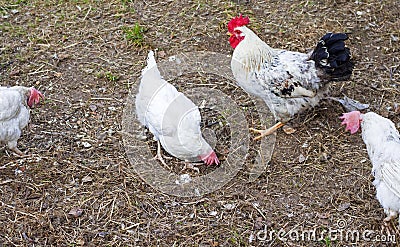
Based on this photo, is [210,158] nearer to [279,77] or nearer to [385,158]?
[279,77]

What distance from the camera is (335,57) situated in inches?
189

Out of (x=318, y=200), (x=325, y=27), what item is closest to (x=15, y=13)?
(x=325, y=27)

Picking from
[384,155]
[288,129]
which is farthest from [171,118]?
[384,155]

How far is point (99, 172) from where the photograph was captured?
489 cm

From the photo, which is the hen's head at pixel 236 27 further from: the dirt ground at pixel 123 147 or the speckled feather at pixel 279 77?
the dirt ground at pixel 123 147

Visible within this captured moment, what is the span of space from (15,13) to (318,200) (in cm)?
521

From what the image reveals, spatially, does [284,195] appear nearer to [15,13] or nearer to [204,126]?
[204,126]

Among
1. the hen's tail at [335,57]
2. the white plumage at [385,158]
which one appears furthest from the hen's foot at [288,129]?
the white plumage at [385,158]

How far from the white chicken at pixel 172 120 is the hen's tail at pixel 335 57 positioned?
54.9 inches
